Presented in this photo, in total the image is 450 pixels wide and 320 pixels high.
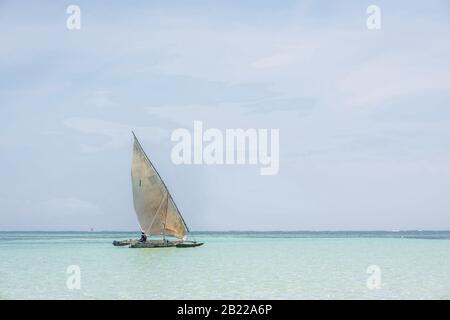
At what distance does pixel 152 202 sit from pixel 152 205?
0.26 m

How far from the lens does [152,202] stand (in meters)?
31.2

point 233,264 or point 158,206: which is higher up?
point 158,206

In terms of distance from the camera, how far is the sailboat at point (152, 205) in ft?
98.7

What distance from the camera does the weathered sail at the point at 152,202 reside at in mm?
30080

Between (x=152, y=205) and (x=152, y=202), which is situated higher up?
(x=152, y=202)

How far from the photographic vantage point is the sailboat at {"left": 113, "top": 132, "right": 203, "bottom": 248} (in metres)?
30.1

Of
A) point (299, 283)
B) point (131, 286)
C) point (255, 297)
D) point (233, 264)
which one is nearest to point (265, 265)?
point (233, 264)

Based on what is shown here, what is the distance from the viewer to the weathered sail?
30.1 metres

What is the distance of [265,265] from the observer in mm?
24391
